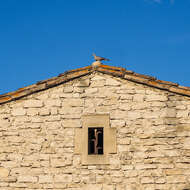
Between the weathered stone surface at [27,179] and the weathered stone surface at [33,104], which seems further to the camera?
the weathered stone surface at [33,104]

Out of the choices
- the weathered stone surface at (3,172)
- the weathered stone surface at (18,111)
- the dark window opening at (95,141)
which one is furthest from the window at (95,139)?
the weathered stone surface at (3,172)

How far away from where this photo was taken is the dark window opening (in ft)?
24.7

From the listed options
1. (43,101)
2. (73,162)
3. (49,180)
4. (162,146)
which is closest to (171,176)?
(162,146)

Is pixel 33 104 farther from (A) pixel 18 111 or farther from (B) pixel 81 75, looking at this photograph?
(B) pixel 81 75

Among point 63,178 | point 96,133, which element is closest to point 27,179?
point 63,178

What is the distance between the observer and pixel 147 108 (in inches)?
299

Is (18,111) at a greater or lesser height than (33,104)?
lesser

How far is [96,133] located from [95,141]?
17 cm

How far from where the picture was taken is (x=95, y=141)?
297 inches

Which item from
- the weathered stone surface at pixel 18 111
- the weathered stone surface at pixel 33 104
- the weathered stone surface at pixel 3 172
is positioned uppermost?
the weathered stone surface at pixel 33 104

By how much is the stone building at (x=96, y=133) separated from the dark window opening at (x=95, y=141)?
21 millimetres

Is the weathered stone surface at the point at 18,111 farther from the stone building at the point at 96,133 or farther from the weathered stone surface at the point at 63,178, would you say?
the weathered stone surface at the point at 63,178

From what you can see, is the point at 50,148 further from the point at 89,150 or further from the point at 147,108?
the point at 147,108

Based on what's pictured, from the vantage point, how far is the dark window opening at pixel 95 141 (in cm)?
753
